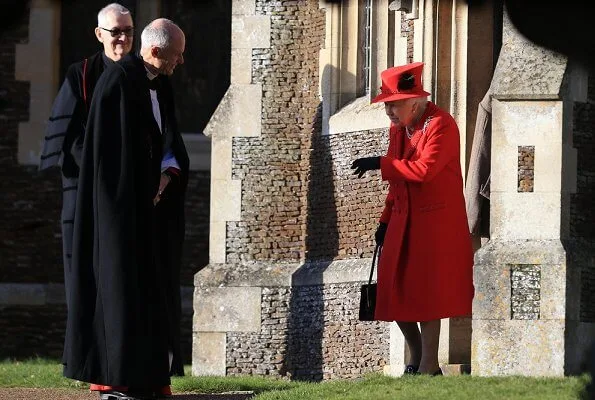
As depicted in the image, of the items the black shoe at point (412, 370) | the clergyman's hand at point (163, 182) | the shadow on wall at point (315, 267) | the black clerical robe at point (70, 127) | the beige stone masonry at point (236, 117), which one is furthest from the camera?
the beige stone masonry at point (236, 117)

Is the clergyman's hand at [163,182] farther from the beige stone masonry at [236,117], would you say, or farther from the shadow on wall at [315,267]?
the beige stone masonry at [236,117]

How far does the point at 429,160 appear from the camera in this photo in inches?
289

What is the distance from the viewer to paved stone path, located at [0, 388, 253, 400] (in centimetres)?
775

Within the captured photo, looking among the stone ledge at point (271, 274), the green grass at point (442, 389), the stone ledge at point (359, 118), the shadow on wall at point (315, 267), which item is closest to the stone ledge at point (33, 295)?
the stone ledge at point (271, 274)

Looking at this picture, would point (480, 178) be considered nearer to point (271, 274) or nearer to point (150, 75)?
point (150, 75)

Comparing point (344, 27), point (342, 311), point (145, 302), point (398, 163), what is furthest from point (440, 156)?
point (344, 27)

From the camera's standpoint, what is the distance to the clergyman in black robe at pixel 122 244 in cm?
622

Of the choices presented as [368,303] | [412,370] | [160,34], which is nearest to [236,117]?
[368,303]

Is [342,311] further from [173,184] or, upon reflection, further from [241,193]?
[173,184]

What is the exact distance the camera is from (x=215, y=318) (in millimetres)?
12477

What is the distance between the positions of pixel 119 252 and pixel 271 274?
243 inches

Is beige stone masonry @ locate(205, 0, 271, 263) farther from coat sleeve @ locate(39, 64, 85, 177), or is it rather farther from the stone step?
coat sleeve @ locate(39, 64, 85, 177)

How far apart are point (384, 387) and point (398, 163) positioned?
1.48m

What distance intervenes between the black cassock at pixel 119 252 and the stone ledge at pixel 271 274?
5343 mm
